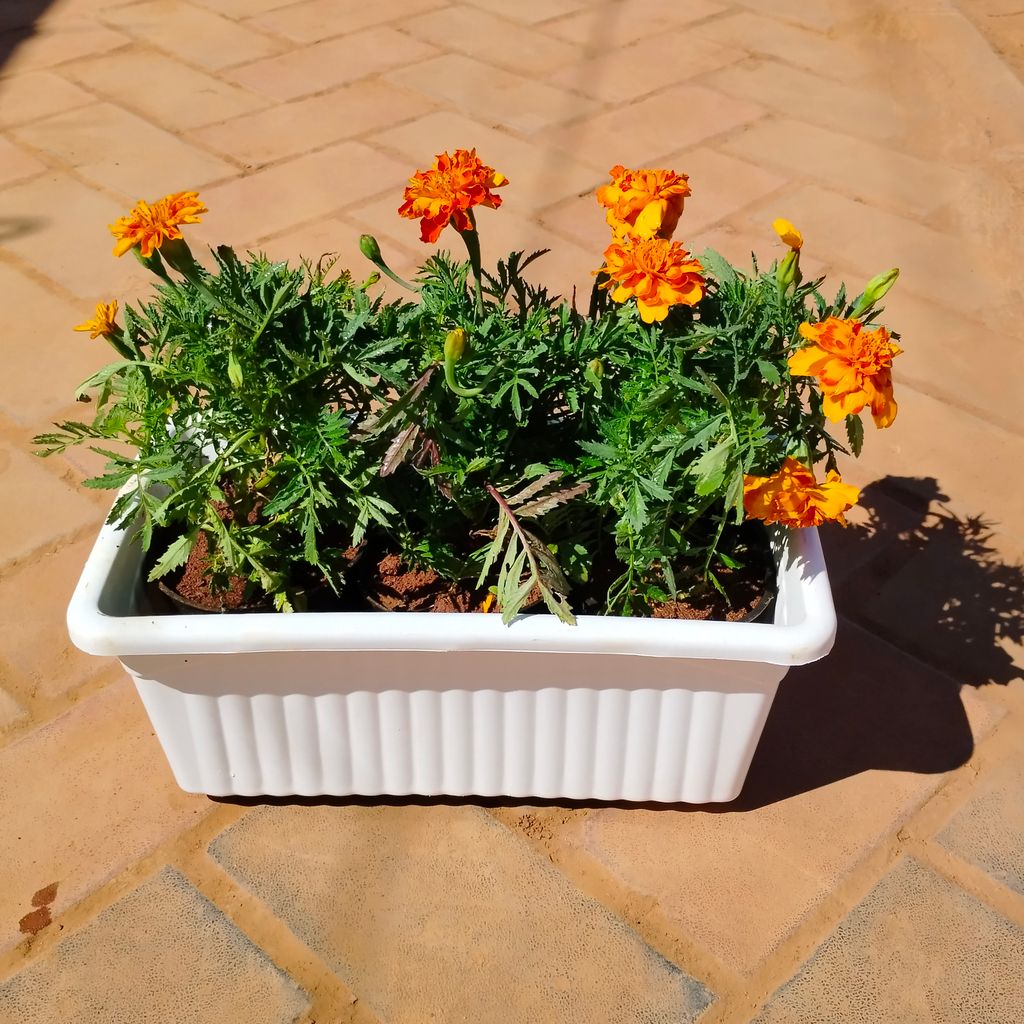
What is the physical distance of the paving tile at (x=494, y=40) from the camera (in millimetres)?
3986

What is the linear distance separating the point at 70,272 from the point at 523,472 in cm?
194

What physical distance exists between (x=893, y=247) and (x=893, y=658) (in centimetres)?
154

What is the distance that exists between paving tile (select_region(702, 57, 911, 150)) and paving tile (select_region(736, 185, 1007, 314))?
55 cm

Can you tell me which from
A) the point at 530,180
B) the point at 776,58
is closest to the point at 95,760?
the point at 530,180

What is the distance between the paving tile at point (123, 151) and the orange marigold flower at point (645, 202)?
226 centimetres

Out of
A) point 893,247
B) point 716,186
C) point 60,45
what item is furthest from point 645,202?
point 60,45

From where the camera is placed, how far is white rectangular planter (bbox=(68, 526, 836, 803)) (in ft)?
4.26

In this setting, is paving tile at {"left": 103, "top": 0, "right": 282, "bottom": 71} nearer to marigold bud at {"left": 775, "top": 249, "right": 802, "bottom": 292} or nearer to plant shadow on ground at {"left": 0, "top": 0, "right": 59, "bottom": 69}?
plant shadow on ground at {"left": 0, "top": 0, "right": 59, "bottom": 69}

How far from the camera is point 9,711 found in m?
1.78

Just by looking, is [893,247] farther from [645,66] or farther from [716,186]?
[645,66]

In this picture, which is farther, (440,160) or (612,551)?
(612,551)

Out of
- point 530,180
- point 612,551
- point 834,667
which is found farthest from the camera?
point 530,180

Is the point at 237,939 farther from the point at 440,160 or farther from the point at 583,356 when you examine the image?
the point at 440,160

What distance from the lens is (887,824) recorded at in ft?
5.38
